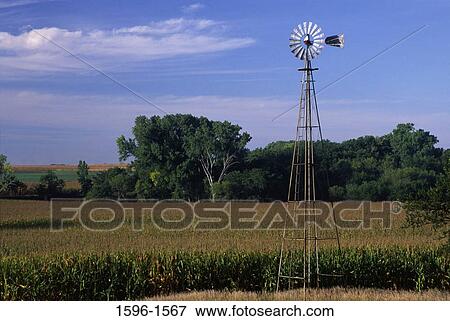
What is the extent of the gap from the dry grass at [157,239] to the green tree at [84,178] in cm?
892

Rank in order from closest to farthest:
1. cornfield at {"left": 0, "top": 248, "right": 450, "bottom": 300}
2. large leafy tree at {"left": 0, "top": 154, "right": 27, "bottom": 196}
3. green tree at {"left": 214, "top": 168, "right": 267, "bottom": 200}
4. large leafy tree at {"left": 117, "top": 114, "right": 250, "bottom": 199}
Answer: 1. cornfield at {"left": 0, "top": 248, "right": 450, "bottom": 300}
2. green tree at {"left": 214, "top": 168, "right": 267, "bottom": 200}
3. large leafy tree at {"left": 117, "top": 114, "right": 250, "bottom": 199}
4. large leafy tree at {"left": 0, "top": 154, "right": 27, "bottom": 196}

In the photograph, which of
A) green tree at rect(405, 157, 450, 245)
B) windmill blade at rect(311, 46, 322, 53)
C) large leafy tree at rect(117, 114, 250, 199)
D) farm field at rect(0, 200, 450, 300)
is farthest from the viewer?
large leafy tree at rect(117, 114, 250, 199)

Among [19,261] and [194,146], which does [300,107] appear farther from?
[194,146]

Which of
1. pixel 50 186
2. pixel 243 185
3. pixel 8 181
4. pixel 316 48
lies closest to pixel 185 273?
pixel 316 48

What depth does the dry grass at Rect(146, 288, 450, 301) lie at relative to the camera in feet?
37.9

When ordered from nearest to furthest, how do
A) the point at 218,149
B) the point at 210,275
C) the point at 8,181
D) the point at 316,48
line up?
the point at 316,48 < the point at 210,275 < the point at 218,149 < the point at 8,181

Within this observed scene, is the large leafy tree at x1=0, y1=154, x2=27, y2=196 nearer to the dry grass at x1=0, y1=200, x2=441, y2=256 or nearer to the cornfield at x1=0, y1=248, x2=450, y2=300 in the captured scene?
the dry grass at x1=0, y1=200, x2=441, y2=256

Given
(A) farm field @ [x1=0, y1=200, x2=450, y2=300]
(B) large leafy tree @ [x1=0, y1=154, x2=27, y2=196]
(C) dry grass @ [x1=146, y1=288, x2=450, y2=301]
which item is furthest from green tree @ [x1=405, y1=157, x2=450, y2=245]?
(B) large leafy tree @ [x1=0, y1=154, x2=27, y2=196]

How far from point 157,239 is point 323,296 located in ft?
40.0

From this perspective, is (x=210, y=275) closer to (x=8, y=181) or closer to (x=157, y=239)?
(x=157, y=239)

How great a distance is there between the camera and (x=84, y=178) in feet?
126

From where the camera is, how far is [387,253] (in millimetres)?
14852

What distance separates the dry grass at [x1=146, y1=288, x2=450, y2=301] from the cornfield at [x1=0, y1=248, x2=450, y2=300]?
0.75 meters

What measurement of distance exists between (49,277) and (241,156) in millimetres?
24192
